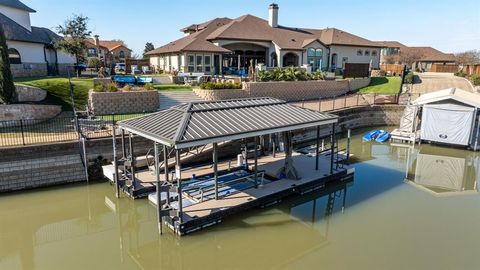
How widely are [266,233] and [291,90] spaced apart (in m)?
18.2

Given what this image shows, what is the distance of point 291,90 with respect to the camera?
88.5 ft

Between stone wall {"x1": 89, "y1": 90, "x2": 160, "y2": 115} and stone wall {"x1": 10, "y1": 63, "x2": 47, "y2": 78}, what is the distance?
11.5 meters

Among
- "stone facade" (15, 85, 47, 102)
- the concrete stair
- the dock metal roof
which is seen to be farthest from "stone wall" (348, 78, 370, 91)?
"stone facade" (15, 85, 47, 102)

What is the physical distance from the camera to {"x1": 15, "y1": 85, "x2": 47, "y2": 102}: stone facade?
1873cm

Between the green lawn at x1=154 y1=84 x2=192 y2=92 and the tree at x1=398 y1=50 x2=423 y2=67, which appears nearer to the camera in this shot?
the green lawn at x1=154 y1=84 x2=192 y2=92

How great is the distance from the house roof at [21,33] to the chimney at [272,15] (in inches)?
911

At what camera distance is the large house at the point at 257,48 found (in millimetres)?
31203

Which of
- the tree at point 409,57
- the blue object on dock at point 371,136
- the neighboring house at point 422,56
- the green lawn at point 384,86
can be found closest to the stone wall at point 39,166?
the blue object on dock at point 371,136

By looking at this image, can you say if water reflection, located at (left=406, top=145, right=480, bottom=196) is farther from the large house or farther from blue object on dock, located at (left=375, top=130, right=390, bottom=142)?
the large house

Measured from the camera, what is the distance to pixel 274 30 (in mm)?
39812

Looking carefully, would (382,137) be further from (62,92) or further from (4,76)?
(4,76)

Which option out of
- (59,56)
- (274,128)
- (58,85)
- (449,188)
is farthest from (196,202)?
(59,56)

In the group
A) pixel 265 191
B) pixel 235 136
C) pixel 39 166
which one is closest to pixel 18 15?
pixel 39 166

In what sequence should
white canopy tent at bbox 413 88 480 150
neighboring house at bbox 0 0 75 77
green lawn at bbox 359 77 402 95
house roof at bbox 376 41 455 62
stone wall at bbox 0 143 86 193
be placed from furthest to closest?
house roof at bbox 376 41 455 62 → green lawn at bbox 359 77 402 95 → neighboring house at bbox 0 0 75 77 → white canopy tent at bbox 413 88 480 150 → stone wall at bbox 0 143 86 193
